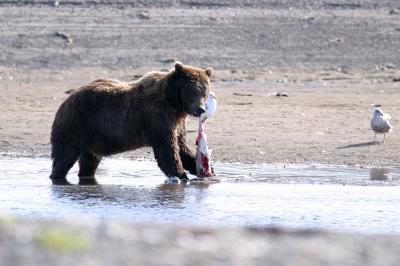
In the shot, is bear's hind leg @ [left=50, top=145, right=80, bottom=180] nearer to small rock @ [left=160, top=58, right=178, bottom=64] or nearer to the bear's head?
the bear's head

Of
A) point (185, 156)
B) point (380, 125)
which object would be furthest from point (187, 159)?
point (380, 125)

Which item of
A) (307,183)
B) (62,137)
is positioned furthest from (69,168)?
(307,183)

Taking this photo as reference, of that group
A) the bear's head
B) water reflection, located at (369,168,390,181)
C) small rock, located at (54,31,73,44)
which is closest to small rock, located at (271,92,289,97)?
small rock, located at (54,31,73,44)

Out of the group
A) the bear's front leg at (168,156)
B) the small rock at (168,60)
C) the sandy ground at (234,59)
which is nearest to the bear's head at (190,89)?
the bear's front leg at (168,156)

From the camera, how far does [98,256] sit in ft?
19.9

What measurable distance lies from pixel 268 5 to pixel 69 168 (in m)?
12.0

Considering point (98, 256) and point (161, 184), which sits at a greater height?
point (98, 256)

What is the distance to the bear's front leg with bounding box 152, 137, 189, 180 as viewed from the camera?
1137 centimetres

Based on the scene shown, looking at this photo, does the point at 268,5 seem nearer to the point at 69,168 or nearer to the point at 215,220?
the point at 69,168

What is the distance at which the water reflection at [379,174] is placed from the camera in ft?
39.2

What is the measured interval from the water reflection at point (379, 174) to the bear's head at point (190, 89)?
76.0 inches

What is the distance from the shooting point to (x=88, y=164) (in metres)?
12.0

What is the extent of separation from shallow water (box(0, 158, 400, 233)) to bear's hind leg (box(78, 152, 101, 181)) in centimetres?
14

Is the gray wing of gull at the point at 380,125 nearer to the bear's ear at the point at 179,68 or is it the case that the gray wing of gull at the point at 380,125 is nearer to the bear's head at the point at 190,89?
the bear's head at the point at 190,89
